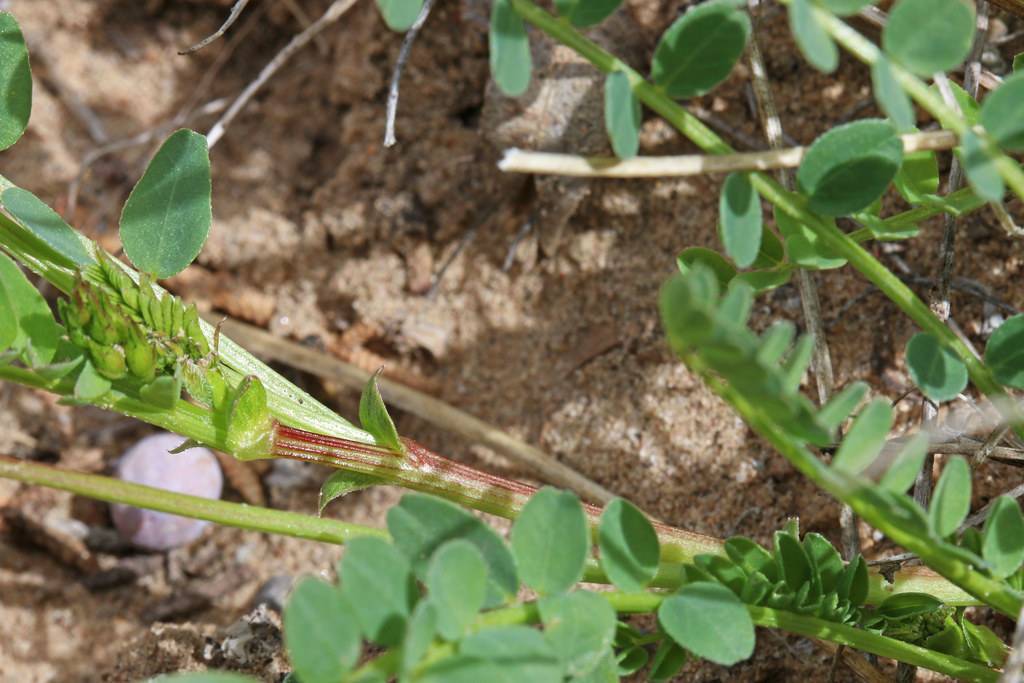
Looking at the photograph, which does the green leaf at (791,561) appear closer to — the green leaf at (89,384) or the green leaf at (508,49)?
the green leaf at (508,49)

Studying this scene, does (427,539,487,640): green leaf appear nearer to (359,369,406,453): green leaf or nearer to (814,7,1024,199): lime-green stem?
(359,369,406,453): green leaf

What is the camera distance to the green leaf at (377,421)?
3.96ft

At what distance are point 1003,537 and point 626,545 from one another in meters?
0.36

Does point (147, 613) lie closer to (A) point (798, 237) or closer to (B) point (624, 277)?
(B) point (624, 277)

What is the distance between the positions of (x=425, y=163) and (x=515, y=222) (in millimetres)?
225

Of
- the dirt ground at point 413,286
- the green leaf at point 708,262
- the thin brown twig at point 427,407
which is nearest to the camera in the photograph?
the green leaf at point 708,262

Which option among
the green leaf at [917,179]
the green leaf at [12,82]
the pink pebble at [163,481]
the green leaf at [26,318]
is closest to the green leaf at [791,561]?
the green leaf at [917,179]

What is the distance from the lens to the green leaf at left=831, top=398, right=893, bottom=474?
830mm

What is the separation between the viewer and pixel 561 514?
2.95ft

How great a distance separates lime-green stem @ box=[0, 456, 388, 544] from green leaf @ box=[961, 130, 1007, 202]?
64 centimetres

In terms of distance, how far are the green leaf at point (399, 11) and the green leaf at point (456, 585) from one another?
0.51 meters

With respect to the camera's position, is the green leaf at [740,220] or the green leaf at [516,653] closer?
the green leaf at [516,653]

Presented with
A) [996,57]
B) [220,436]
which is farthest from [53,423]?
[996,57]

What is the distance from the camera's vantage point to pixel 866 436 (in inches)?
32.9
